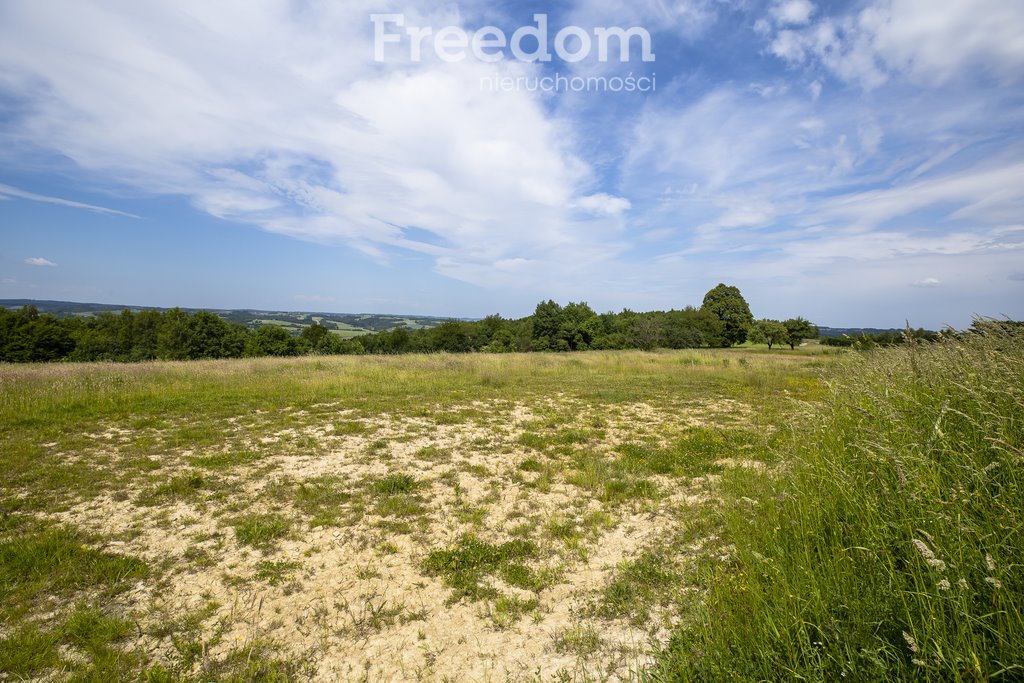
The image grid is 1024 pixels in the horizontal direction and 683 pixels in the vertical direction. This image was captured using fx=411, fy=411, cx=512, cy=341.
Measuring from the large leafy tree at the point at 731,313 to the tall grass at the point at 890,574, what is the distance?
65744 millimetres

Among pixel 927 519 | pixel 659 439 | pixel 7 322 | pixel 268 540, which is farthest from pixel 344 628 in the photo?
pixel 7 322

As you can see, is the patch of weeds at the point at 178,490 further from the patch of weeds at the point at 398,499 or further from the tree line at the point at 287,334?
the tree line at the point at 287,334

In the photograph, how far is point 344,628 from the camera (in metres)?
3.71

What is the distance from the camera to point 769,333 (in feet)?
186

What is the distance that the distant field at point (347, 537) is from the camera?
3414 millimetres

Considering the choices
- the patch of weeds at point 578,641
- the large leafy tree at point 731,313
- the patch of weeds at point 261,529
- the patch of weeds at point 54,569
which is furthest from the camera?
the large leafy tree at point 731,313

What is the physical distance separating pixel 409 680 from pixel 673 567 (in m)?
2.79

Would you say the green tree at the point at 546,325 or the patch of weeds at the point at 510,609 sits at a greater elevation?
the green tree at the point at 546,325

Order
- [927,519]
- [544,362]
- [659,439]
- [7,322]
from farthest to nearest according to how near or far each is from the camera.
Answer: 1. [7,322]
2. [544,362]
3. [659,439]
4. [927,519]

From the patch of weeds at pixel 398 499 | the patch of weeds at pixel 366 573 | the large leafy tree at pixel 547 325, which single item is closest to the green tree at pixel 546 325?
the large leafy tree at pixel 547 325

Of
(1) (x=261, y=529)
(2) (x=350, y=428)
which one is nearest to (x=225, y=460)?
(2) (x=350, y=428)

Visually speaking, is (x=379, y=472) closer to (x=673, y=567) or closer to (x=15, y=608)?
(x=15, y=608)

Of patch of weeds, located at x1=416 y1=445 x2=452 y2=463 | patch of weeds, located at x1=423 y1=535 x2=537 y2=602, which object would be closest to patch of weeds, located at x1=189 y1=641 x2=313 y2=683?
patch of weeds, located at x1=423 y1=535 x2=537 y2=602

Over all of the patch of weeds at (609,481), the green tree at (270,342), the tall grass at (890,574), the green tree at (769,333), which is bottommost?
the green tree at (270,342)
